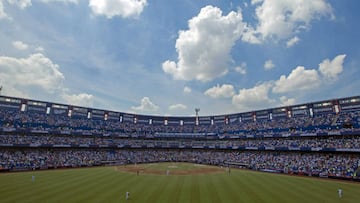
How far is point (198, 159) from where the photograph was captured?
227 feet

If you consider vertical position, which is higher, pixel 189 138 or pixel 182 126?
pixel 182 126

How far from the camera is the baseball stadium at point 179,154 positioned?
956 inches

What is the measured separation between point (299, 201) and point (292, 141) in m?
36.7

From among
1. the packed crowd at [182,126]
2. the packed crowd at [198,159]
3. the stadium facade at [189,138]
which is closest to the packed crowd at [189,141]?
the stadium facade at [189,138]

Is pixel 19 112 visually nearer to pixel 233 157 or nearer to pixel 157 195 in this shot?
pixel 157 195

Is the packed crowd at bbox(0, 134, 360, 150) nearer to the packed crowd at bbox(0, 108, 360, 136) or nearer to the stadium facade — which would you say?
the stadium facade

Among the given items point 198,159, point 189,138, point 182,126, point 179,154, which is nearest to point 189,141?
point 189,138

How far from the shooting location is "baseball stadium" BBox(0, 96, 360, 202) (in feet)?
79.7

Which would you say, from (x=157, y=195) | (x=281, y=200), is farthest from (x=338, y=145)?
(x=157, y=195)

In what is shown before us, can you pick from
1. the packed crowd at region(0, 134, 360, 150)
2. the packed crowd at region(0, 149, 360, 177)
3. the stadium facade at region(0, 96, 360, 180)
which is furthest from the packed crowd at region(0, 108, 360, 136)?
the packed crowd at region(0, 149, 360, 177)

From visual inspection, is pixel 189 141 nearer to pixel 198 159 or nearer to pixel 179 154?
pixel 179 154

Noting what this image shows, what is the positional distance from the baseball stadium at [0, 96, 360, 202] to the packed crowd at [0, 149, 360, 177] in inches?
8.9

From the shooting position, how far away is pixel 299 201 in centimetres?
2031

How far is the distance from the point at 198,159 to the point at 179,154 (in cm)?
838
